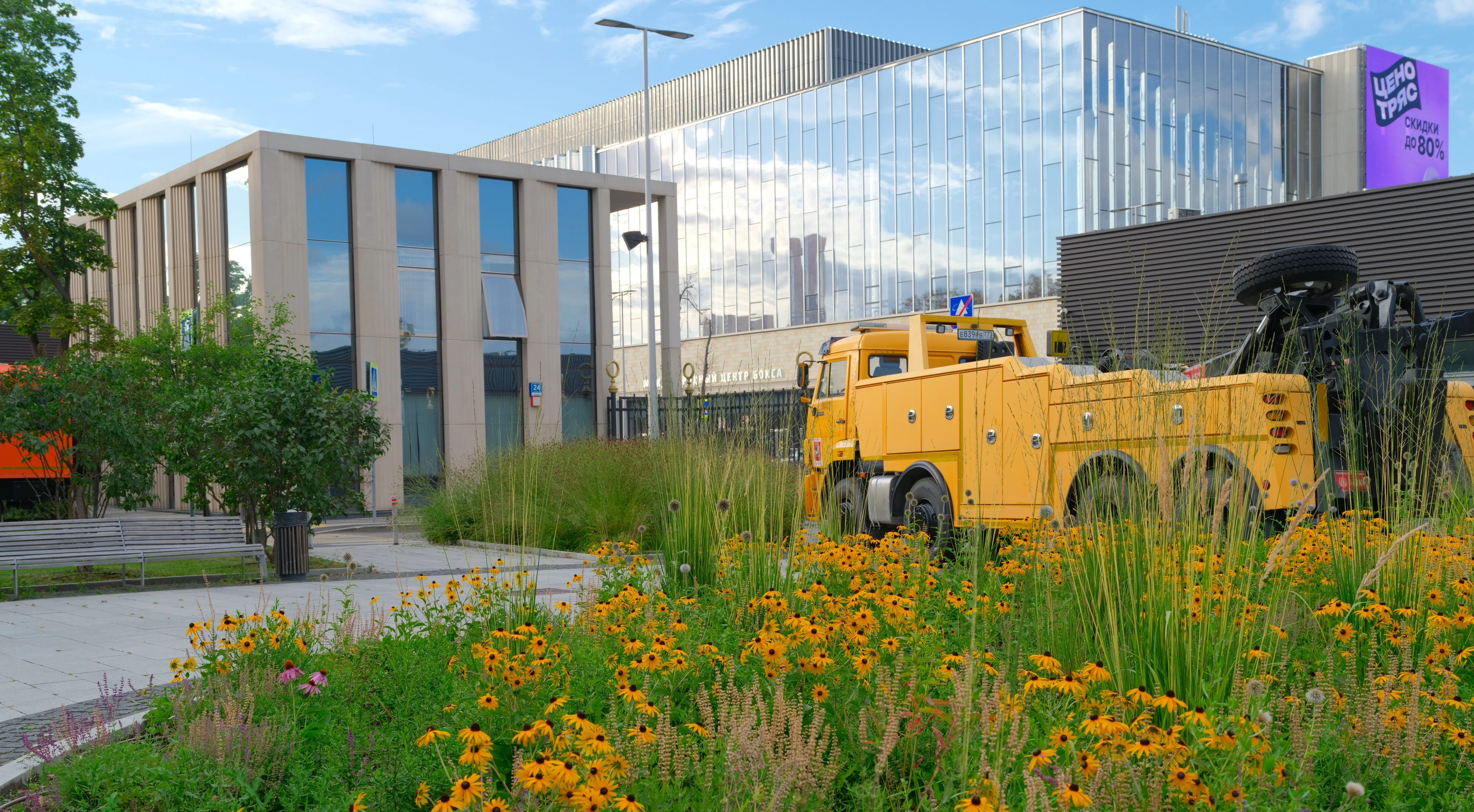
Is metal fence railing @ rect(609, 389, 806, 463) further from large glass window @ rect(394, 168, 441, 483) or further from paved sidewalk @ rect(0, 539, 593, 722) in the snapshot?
large glass window @ rect(394, 168, 441, 483)

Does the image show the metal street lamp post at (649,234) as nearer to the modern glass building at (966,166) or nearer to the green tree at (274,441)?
the green tree at (274,441)

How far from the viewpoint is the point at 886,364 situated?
512 inches

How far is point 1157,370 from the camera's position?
5012mm

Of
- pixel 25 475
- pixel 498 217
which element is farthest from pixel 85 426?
pixel 498 217

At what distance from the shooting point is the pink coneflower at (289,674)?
15.6 ft

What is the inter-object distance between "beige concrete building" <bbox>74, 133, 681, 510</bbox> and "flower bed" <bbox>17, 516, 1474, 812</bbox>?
58.3 feet

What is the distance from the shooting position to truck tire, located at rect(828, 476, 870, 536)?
11914 mm

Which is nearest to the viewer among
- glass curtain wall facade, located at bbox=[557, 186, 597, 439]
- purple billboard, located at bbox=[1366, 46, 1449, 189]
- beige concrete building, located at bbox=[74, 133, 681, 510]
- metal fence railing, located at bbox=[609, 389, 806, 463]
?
metal fence railing, located at bbox=[609, 389, 806, 463]

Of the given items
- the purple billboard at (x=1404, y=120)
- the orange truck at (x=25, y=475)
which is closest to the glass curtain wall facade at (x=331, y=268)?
the orange truck at (x=25, y=475)

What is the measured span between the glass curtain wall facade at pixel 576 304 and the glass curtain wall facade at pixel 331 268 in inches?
203

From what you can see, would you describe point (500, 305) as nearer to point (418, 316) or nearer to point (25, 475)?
point (418, 316)

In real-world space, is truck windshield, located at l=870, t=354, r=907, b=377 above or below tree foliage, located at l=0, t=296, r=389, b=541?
above

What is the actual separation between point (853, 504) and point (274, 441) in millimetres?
6653

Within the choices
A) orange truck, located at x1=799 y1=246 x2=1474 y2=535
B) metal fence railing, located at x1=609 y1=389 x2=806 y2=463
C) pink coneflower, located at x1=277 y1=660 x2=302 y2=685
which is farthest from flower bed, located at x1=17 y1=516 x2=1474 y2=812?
metal fence railing, located at x1=609 y1=389 x2=806 y2=463
